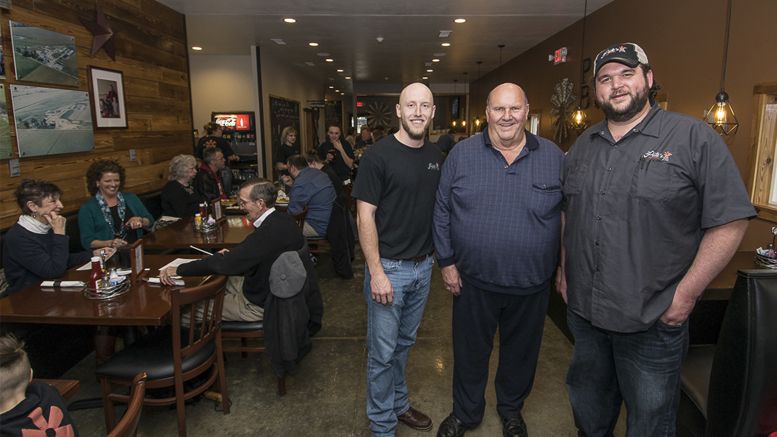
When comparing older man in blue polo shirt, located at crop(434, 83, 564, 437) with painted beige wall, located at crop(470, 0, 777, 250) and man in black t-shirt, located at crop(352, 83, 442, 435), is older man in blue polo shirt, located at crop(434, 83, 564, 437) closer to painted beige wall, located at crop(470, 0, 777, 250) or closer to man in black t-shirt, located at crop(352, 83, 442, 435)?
man in black t-shirt, located at crop(352, 83, 442, 435)

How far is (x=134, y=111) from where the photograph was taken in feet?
15.9

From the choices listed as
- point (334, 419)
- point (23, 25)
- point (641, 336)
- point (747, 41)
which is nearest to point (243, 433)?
point (334, 419)

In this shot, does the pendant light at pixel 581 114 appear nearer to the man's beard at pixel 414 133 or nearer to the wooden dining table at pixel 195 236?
the wooden dining table at pixel 195 236

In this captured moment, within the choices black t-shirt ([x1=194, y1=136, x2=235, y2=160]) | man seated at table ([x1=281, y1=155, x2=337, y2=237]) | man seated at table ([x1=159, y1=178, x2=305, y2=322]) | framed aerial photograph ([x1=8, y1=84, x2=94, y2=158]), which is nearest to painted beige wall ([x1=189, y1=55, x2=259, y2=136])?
black t-shirt ([x1=194, y1=136, x2=235, y2=160])

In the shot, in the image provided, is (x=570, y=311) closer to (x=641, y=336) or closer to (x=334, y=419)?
(x=641, y=336)

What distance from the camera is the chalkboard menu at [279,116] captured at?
977cm

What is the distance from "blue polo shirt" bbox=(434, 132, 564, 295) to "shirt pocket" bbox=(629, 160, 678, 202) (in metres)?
0.40

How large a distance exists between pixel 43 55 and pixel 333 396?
3517 millimetres

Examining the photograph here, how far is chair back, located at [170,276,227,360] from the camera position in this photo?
1.96m

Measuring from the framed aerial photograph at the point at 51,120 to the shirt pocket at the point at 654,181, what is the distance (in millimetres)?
4043

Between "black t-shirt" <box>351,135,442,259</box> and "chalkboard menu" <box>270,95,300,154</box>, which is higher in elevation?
"chalkboard menu" <box>270,95,300,154</box>

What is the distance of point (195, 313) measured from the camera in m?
2.11

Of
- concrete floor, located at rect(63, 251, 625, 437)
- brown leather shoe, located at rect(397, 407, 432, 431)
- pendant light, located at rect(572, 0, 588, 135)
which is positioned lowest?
concrete floor, located at rect(63, 251, 625, 437)

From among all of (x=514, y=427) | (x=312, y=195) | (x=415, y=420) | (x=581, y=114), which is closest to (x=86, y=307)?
(x=415, y=420)
